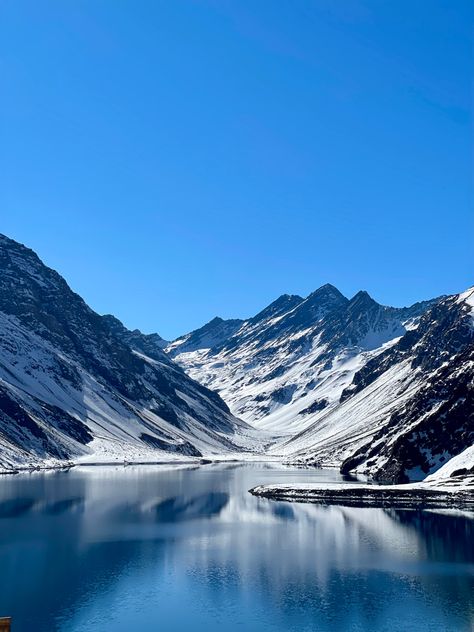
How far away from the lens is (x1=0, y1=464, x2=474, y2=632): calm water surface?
59969 millimetres

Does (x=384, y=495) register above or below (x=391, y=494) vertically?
below

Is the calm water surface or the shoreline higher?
the shoreline

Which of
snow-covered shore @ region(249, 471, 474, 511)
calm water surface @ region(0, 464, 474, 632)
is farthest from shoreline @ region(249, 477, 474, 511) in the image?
calm water surface @ region(0, 464, 474, 632)

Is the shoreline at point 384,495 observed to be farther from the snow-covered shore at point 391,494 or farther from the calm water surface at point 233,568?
the calm water surface at point 233,568

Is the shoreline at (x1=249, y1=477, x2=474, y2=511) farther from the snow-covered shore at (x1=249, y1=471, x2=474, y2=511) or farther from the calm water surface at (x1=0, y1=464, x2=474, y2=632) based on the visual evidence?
the calm water surface at (x1=0, y1=464, x2=474, y2=632)

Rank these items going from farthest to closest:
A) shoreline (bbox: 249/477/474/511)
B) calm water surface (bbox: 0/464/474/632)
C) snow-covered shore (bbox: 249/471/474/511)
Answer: snow-covered shore (bbox: 249/471/474/511)
shoreline (bbox: 249/477/474/511)
calm water surface (bbox: 0/464/474/632)

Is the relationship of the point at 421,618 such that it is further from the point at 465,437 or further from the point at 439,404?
the point at 439,404

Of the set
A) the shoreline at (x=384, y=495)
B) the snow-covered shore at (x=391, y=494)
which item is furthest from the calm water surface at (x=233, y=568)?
the snow-covered shore at (x=391, y=494)

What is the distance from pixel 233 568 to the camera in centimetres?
7950

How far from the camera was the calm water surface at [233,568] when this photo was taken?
60.0 m

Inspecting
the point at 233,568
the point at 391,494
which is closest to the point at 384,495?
the point at 391,494

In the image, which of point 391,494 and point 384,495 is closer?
point 391,494

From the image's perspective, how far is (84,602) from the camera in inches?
2518

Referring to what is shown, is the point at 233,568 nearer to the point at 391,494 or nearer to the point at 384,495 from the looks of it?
the point at 384,495
